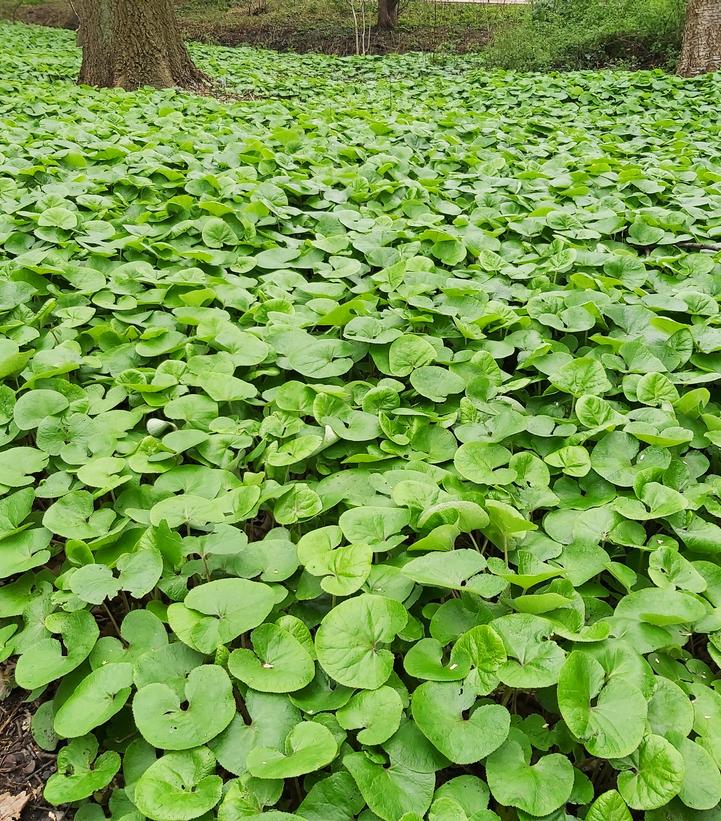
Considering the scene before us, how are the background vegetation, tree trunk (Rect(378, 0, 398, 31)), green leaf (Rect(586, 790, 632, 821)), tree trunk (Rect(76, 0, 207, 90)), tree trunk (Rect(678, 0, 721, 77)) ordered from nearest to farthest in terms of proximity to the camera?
green leaf (Rect(586, 790, 632, 821))
tree trunk (Rect(76, 0, 207, 90))
tree trunk (Rect(678, 0, 721, 77))
the background vegetation
tree trunk (Rect(378, 0, 398, 31))

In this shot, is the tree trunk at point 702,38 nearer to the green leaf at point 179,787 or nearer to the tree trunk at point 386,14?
the tree trunk at point 386,14

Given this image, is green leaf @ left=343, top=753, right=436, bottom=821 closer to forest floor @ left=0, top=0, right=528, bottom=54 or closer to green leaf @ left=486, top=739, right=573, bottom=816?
green leaf @ left=486, top=739, right=573, bottom=816

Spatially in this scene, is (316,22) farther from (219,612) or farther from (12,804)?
(12,804)

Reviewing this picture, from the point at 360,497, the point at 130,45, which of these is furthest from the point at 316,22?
the point at 360,497

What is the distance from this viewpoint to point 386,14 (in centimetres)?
1309

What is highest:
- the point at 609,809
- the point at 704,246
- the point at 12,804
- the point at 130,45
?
the point at 130,45

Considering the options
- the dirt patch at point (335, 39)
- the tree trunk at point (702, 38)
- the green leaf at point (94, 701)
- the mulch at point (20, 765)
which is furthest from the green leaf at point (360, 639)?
the dirt patch at point (335, 39)

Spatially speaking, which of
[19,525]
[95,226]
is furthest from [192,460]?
[95,226]

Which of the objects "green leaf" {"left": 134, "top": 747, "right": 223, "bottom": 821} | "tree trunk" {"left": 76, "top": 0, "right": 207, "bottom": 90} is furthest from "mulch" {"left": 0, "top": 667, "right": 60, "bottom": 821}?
"tree trunk" {"left": 76, "top": 0, "right": 207, "bottom": 90}

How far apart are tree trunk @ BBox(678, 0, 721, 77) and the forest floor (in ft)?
16.6

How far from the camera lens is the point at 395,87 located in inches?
315

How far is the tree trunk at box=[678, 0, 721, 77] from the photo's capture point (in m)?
7.65

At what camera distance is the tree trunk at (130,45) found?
6.79 metres

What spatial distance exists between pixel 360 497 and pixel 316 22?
50.5ft
